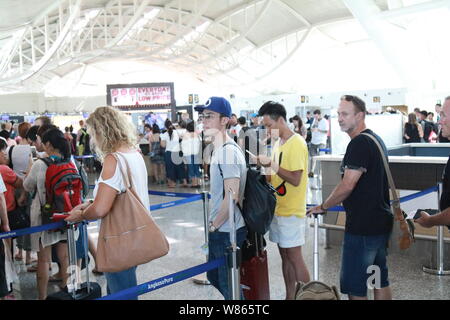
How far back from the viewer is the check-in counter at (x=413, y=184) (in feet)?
17.7

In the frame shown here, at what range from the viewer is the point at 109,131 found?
2836mm

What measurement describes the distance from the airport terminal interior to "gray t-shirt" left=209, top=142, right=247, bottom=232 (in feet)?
1.24

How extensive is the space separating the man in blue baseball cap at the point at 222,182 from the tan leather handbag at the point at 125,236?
423 millimetres

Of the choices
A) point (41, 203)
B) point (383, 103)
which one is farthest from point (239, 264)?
point (383, 103)

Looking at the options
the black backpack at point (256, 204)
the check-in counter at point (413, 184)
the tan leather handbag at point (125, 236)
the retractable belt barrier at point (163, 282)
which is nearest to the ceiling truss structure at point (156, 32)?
the check-in counter at point (413, 184)

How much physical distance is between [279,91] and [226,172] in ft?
136

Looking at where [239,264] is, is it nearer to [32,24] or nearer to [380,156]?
[380,156]

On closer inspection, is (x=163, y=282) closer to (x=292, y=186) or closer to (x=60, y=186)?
(x=292, y=186)

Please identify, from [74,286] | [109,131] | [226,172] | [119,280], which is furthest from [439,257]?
[109,131]

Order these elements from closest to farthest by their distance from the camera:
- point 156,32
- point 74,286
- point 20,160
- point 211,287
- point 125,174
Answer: point 125,174 → point 74,286 → point 211,287 → point 20,160 → point 156,32

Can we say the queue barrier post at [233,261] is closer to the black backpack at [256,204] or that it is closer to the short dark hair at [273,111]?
the black backpack at [256,204]

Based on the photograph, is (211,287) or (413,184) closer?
(211,287)
